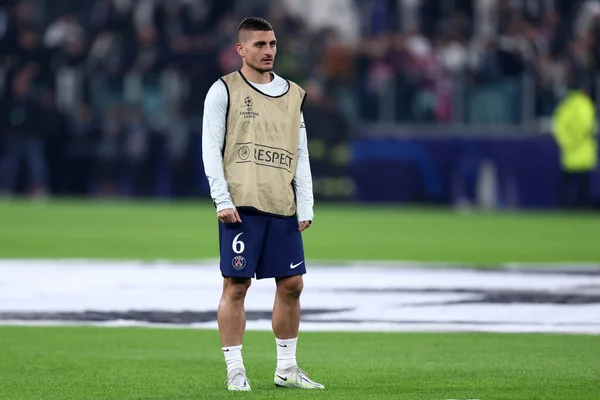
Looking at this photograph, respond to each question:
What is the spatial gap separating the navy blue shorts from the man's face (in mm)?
872

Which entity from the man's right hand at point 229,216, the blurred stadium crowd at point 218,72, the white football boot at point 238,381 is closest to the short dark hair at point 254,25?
the man's right hand at point 229,216

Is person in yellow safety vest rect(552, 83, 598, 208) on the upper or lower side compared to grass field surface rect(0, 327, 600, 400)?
upper

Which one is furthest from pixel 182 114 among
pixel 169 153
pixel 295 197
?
pixel 295 197

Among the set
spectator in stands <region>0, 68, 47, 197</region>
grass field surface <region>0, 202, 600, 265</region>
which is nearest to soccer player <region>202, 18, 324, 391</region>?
grass field surface <region>0, 202, 600, 265</region>

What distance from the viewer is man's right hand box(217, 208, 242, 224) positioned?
7840 millimetres

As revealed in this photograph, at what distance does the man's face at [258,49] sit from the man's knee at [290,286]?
1222mm

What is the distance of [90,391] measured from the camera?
774 centimetres

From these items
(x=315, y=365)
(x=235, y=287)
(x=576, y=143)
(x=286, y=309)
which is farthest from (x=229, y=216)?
(x=576, y=143)

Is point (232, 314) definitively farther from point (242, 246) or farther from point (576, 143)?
point (576, 143)

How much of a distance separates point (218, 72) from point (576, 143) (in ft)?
25.7

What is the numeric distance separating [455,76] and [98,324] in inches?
702

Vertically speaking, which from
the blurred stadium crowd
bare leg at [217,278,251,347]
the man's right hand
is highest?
the blurred stadium crowd

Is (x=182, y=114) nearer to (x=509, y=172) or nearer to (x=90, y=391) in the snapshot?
(x=509, y=172)

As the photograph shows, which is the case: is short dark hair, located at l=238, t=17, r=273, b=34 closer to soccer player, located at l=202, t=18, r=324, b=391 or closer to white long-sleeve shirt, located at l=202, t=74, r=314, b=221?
soccer player, located at l=202, t=18, r=324, b=391
